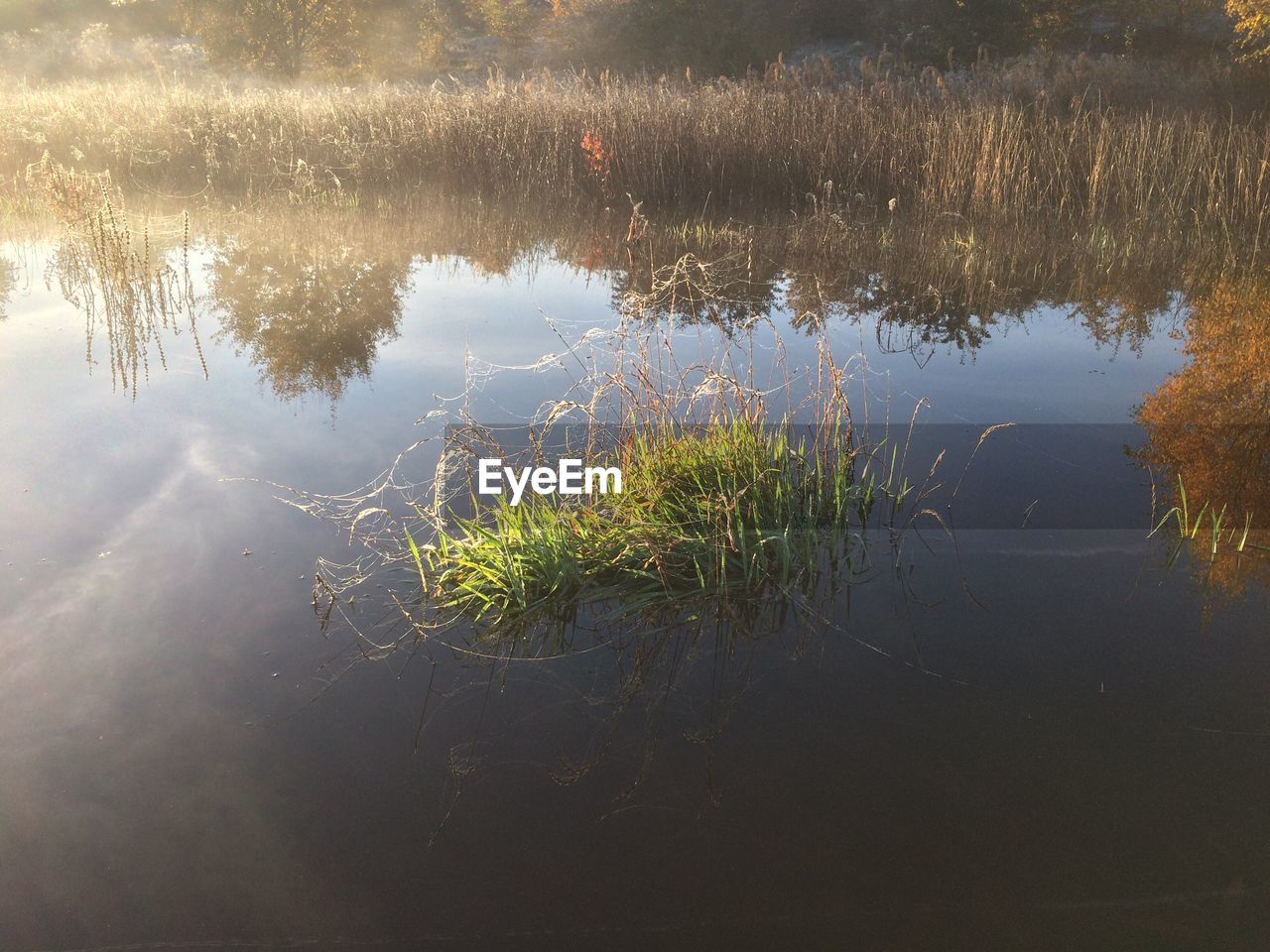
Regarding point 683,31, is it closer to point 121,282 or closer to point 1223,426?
point 121,282

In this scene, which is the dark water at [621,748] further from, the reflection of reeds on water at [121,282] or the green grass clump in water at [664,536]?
the reflection of reeds on water at [121,282]

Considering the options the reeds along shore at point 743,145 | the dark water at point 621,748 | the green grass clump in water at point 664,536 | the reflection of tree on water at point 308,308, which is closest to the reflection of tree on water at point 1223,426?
the dark water at point 621,748

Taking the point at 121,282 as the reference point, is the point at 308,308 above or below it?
below

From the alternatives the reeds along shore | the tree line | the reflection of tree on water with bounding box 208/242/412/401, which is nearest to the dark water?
the reflection of tree on water with bounding box 208/242/412/401

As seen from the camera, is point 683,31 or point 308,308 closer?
point 308,308

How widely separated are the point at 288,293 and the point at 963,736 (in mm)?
5293

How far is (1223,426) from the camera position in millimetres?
4332

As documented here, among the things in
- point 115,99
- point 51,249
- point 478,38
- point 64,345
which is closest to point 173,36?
point 478,38

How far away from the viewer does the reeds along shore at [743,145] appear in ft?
28.5

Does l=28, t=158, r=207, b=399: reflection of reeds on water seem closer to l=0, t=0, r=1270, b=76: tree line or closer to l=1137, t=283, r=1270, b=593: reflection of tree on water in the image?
l=1137, t=283, r=1270, b=593: reflection of tree on water

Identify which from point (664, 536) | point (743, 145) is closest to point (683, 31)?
point (743, 145)

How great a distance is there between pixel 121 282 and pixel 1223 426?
244 inches

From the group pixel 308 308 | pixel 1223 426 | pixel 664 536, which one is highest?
pixel 308 308

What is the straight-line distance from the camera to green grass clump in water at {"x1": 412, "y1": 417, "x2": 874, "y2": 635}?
2.99 metres
